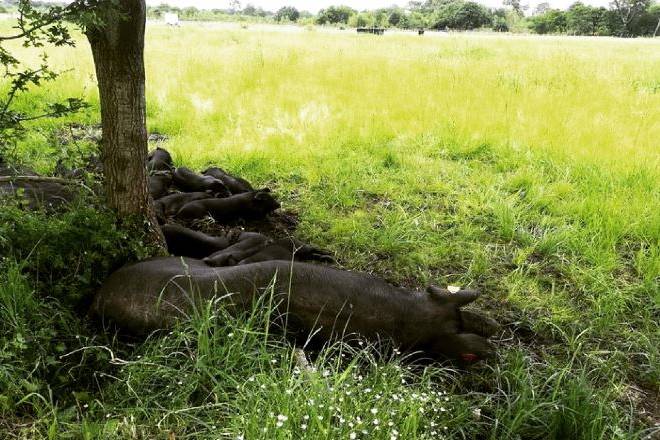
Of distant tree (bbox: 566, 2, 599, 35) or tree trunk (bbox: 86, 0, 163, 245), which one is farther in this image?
distant tree (bbox: 566, 2, 599, 35)

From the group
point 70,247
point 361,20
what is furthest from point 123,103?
point 361,20

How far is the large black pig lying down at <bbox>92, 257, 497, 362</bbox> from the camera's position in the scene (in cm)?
279

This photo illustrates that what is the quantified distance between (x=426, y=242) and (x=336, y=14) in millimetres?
90139

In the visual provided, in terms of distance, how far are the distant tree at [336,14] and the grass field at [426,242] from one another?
80.7m

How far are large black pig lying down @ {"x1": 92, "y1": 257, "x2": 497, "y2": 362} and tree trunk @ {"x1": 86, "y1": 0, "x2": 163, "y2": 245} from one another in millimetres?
547

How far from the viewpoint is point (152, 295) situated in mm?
2834

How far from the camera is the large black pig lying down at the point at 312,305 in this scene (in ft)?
9.16

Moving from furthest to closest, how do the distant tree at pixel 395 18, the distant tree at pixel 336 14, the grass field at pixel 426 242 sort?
the distant tree at pixel 336 14 < the distant tree at pixel 395 18 < the grass field at pixel 426 242

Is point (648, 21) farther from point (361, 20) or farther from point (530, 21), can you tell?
point (361, 20)

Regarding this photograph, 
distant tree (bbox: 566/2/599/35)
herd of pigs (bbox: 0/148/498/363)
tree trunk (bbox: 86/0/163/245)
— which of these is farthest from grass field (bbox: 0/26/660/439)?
distant tree (bbox: 566/2/599/35)

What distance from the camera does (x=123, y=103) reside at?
2.92m

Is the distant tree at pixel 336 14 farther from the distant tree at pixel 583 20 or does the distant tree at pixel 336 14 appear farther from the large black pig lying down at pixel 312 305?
the large black pig lying down at pixel 312 305

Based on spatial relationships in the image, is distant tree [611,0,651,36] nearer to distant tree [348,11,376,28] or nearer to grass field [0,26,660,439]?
distant tree [348,11,376,28]

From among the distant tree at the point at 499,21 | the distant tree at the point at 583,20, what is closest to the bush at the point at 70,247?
the distant tree at the point at 499,21
